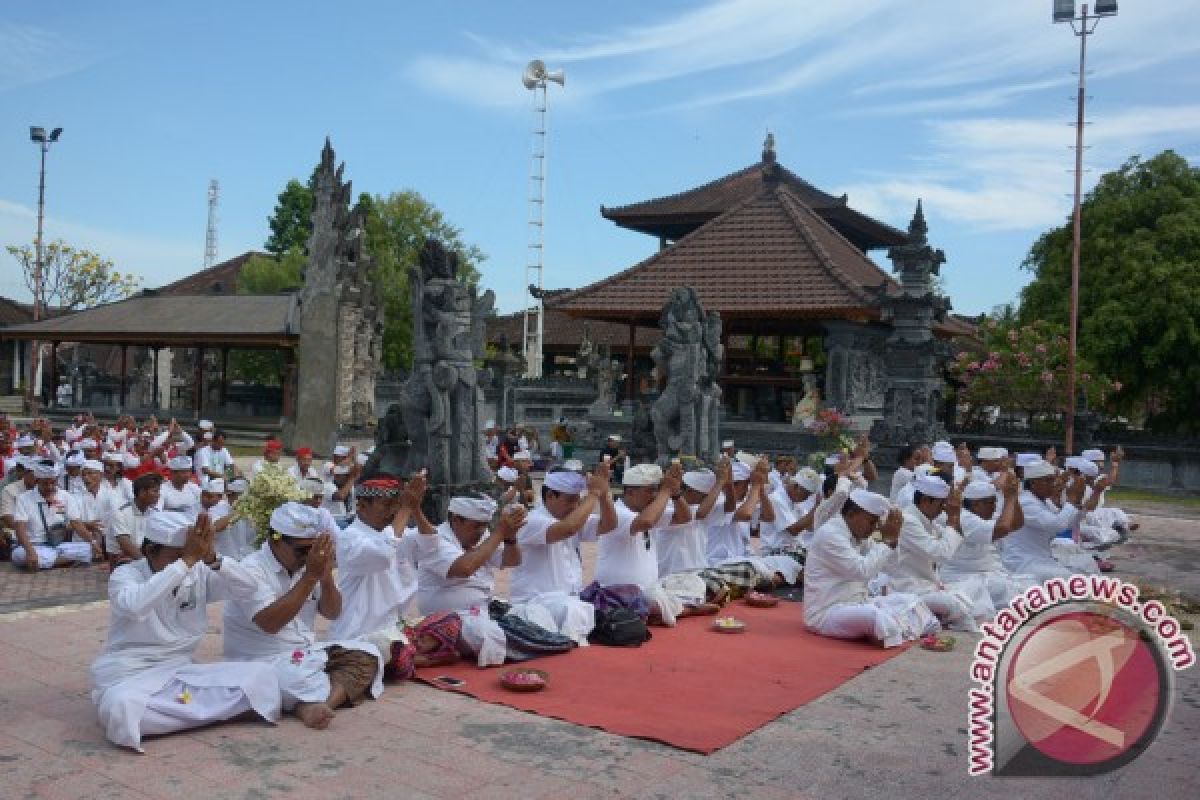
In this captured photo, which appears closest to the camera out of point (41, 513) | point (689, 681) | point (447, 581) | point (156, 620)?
point (156, 620)

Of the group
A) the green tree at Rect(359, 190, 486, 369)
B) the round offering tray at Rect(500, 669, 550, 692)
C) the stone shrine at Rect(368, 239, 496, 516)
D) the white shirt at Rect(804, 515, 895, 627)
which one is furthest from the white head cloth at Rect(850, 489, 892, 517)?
the green tree at Rect(359, 190, 486, 369)

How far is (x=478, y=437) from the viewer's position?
12867 millimetres

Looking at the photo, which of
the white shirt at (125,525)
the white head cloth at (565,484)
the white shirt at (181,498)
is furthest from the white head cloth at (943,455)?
the white shirt at (125,525)

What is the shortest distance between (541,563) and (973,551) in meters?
4.00

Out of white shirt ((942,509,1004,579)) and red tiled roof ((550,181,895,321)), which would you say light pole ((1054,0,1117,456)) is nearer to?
red tiled roof ((550,181,895,321))

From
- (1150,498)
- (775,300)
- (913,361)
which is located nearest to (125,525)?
(913,361)

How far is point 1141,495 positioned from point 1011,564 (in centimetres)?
1608

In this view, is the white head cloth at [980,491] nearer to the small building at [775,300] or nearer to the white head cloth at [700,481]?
the white head cloth at [700,481]

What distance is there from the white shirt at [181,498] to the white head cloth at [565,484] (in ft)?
15.8

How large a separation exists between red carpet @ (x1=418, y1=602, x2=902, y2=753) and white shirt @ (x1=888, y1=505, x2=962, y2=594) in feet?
3.23

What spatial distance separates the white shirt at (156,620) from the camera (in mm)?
5348

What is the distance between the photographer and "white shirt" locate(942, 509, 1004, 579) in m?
9.06

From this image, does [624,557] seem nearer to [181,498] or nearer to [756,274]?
[181,498]

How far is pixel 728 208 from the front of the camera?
31672 mm
